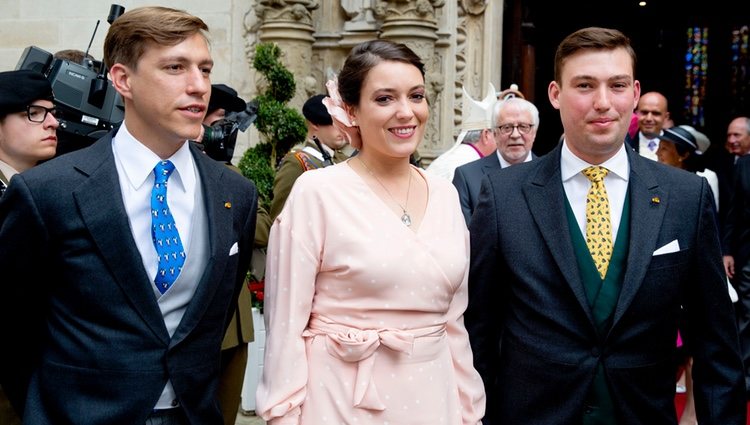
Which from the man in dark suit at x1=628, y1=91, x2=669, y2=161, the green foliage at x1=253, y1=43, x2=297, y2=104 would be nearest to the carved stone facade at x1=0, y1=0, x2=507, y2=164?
the green foliage at x1=253, y1=43, x2=297, y2=104

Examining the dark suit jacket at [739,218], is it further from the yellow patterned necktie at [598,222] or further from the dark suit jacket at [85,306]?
the dark suit jacket at [85,306]

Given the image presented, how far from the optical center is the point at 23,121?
3.92 meters

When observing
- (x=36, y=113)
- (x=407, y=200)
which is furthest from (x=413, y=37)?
(x=407, y=200)

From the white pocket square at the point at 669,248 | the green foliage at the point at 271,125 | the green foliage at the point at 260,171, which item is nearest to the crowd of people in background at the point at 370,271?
the white pocket square at the point at 669,248

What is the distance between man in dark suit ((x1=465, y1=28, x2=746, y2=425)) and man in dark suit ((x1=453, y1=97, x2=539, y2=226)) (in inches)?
97.4

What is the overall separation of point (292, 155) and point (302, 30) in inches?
115

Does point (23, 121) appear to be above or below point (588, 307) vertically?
above

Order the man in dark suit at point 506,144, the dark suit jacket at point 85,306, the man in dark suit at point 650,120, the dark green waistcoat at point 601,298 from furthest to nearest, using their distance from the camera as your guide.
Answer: the man in dark suit at point 650,120 → the man in dark suit at point 506,144 → the dark green waistcoat at point 601,298 → the dark suit jacket at point 85,306

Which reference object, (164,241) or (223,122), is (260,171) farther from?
(164,241)

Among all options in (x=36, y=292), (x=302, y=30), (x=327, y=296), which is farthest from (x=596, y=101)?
(x=302, y=30)

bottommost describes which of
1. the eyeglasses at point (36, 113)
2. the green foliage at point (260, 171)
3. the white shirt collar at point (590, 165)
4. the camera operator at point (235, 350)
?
the camera operator at point (235, 350)

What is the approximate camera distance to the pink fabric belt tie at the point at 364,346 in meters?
2.70

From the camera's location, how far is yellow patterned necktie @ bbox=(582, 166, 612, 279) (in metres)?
2.90

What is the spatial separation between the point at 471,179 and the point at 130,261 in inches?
131
